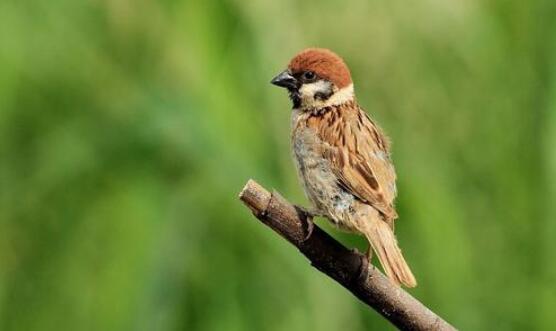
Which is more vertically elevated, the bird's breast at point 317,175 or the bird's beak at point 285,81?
the bird's beak at point 285,81

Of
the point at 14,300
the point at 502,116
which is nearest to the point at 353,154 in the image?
the point at 502,116

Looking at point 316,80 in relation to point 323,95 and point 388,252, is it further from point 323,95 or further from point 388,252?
point 388,252

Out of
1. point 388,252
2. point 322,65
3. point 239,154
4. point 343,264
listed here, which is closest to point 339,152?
point 322,65

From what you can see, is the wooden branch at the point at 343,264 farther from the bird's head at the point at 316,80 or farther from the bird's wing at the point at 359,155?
the bird's head at the point at 316,80

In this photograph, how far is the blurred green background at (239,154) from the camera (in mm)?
2498

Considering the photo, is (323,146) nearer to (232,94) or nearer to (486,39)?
(232,94)

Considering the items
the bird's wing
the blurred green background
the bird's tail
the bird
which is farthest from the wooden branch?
the blurred green background

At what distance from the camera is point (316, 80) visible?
2135mm

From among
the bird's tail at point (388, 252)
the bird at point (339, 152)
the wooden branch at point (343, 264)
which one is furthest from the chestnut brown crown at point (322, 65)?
the wooden branch at point (343, 264)

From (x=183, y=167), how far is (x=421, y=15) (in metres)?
0.57

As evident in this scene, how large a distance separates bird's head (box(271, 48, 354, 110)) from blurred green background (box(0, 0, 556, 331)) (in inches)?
9.6

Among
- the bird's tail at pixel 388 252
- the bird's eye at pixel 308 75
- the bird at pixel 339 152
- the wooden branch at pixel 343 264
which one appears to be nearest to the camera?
the wooden branch at pixel 343 264

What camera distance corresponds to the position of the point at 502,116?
8.65ft

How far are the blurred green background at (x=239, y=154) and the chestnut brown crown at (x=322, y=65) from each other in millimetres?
298
